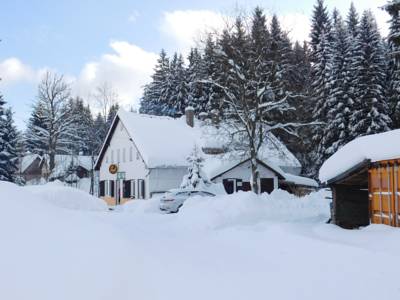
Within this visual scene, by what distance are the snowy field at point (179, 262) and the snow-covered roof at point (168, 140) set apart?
20.5 m

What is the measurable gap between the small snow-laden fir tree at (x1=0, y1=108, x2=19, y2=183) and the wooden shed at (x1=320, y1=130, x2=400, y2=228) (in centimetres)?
3227

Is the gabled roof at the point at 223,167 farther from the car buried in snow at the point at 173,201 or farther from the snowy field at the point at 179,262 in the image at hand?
the snowy field at the point at 179,262

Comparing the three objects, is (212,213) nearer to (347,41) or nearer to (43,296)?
(43,296)

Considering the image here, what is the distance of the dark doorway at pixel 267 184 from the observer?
1393 inches

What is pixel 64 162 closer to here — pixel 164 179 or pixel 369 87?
pixel 164 179

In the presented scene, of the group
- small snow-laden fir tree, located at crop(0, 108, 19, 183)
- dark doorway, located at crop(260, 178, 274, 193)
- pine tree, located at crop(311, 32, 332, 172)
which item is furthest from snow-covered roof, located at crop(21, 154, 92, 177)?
pine tree, located at crop(311, 32, 332, 172)

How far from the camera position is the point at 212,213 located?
594 inches

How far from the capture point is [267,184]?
35562 mm

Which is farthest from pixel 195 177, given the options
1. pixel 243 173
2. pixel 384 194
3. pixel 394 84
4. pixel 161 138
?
pixel 394 84

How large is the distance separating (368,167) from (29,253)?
1033 centimetres

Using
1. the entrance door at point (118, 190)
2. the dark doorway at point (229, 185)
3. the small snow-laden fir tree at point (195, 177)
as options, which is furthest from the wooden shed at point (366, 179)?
the entrance door at point (118, 190)

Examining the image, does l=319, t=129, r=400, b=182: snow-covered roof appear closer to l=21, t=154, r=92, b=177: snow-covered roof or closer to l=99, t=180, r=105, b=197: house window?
l=99, t=180, r=105, b=197: house window

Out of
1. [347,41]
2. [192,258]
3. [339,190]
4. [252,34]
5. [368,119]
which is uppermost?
[347,41]

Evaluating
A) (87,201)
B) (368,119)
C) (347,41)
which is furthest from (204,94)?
(87,201)
